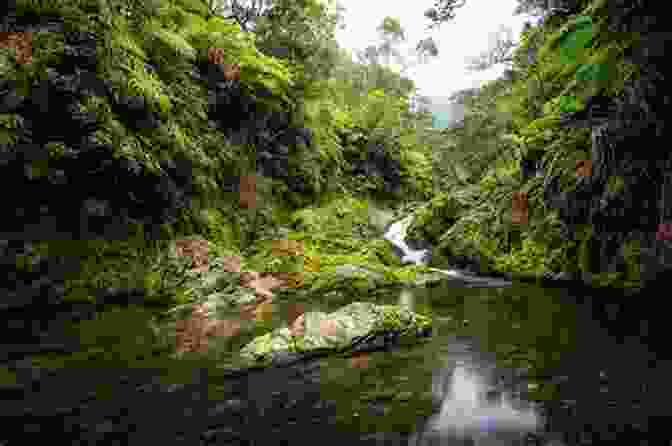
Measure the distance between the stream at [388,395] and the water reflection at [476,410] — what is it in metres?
0.01

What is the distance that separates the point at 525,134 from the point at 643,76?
23.9 ft

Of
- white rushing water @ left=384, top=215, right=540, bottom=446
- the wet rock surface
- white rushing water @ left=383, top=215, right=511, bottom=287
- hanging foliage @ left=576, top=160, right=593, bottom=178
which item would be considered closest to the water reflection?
white rushing water @ left=384, top=215, right=540, bottom=446

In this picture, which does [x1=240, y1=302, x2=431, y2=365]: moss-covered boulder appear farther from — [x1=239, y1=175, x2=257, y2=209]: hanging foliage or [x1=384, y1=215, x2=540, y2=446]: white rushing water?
[x1=239, y1=175, x2=257, y2=209]: hanging foliage

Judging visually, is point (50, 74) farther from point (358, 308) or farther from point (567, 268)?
point (567, 268)

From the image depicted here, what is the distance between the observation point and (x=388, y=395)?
3783 millimetres

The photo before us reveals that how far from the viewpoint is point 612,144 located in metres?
6.50

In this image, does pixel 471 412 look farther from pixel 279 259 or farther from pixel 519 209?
pixel 519 209

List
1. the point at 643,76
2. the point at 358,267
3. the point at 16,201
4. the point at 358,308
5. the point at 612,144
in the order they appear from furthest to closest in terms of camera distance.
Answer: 1. the point at 358,267
2. the point at 16,201
3. the point at 612,144
4. the point at 358,308
5. the point at 643,76

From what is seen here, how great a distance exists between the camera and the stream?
3.12 meters

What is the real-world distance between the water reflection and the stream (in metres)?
0.01

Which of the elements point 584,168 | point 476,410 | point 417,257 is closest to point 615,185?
point 584,168

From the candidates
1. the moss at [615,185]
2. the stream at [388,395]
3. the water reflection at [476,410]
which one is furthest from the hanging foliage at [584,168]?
the water reflection at [476,410]

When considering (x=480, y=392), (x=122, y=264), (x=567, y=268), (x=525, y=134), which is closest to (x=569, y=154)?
(x=567, y=268)

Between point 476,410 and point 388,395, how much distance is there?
2.55ft
